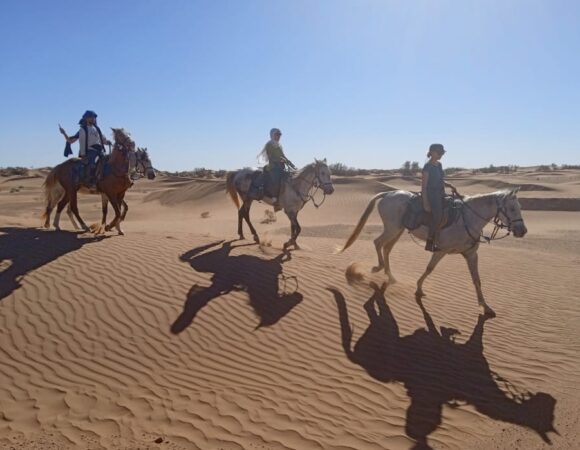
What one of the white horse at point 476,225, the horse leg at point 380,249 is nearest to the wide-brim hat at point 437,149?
the white horse at point 476,225

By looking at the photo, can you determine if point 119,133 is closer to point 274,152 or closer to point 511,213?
point 274,152

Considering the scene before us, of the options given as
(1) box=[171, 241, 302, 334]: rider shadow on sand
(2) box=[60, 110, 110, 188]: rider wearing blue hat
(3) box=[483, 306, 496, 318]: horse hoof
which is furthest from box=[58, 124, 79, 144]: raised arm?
(3) box=[483, 306, 496, 318]: horse hoof

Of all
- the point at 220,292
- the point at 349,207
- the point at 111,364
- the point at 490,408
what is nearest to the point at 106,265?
the point at 220,292

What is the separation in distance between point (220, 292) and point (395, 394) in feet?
11.5

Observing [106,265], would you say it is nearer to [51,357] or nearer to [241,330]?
[51,357]

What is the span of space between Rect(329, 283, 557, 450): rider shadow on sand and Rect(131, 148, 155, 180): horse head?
639 centimetres

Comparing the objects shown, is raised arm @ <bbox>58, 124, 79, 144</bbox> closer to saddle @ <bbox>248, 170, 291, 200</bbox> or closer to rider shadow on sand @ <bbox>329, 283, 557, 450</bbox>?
saddle @ <bbox>248, 170, 291, 200</bbox>

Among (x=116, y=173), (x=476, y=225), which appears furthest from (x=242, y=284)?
(x=116, y=173)

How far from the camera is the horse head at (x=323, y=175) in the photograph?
1108 cm

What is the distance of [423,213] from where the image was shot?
8438 mm

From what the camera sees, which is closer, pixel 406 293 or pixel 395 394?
pixel 395 394

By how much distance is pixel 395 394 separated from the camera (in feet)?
17.4

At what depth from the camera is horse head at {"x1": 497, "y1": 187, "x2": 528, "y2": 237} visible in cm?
754

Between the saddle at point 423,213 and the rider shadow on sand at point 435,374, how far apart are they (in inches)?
69.4
